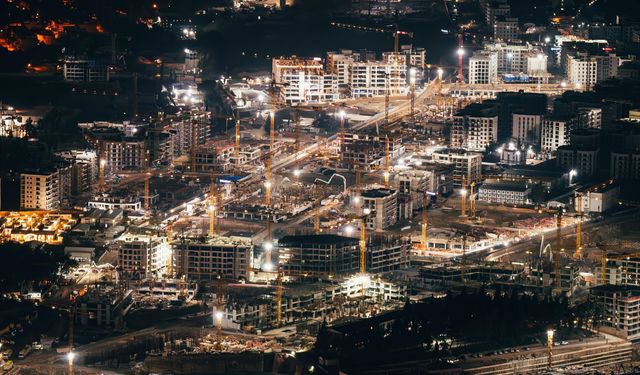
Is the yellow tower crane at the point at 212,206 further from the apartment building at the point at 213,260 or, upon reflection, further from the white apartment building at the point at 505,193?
the white apartment building at the point at 505,193

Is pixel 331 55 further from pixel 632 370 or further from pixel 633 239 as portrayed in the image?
pixel 632 370

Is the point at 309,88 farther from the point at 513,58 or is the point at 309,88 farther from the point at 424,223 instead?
the point at 424,223

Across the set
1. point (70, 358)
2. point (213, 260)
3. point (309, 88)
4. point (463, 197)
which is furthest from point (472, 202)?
point (70, 358)

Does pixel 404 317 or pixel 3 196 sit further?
pixel 3 196

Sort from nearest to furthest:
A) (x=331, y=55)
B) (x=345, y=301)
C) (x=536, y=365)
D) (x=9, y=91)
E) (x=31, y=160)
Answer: (x=536, y=365) < (x=345, y=301) < (x=31, y=160) < (x=9, y=91) < (x=331, y=55)

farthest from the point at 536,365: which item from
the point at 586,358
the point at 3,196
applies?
the point at 3,196

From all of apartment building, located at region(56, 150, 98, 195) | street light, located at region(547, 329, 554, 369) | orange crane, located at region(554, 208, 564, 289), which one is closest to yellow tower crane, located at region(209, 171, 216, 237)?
apartment building, located at region(56, 150, 98, 195)
